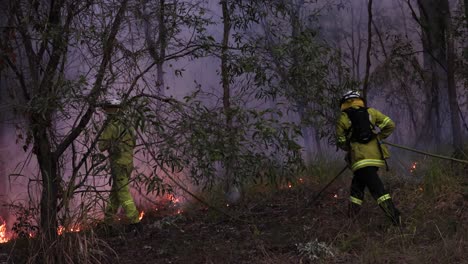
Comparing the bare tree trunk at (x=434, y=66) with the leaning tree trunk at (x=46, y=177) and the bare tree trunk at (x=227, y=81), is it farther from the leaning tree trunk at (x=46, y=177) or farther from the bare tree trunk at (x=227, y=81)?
the leaning tree trunk at (x=46, y=177)

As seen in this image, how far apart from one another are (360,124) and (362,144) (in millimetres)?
256

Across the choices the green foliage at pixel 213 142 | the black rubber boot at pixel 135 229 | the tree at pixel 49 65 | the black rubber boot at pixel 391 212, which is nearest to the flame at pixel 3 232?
the black rubber boot at pixel 135 229

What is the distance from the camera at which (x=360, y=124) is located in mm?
6680

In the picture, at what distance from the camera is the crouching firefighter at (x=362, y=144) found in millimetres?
6672

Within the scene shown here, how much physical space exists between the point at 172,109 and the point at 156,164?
0.51 m

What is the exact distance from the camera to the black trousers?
668 cm

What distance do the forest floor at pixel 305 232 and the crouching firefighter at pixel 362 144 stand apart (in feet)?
1.00

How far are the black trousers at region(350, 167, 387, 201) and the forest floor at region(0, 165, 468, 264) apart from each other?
31 centimetres

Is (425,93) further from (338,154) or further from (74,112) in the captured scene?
(74,112)

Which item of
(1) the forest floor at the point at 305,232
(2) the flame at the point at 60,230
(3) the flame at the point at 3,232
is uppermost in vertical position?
(2) the flame at the point at 60,230

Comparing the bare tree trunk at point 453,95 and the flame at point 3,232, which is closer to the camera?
the flame at point 3,232

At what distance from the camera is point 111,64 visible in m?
5.48

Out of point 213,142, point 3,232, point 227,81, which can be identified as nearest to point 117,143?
point 213,142

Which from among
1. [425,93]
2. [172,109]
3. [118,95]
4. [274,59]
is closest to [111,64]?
[118,95]
